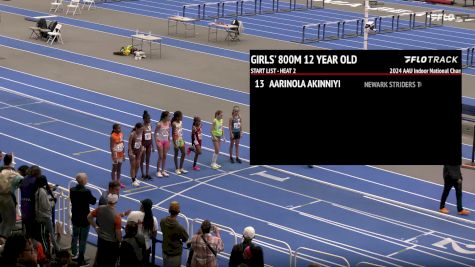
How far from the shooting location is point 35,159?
23625mm

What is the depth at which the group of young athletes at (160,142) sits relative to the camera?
2133 cm

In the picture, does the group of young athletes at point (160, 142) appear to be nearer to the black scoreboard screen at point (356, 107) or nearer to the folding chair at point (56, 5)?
the black scoreboard screen at point (356, 107)

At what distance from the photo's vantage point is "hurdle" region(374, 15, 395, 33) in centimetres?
4211

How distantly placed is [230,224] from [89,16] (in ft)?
89.8

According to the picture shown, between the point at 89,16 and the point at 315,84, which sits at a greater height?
the point at 315,84

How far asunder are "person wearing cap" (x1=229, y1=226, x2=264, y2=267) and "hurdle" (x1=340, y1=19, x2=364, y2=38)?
26.6 m

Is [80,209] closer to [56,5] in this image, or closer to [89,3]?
[56,5]

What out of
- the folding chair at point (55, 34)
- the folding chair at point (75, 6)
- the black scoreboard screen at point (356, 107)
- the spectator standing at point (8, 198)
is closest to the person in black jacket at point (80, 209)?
Result: the spectator standing at point (8, 198)

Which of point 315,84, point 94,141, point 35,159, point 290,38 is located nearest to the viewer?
point 315,84

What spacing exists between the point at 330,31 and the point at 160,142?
2067cm

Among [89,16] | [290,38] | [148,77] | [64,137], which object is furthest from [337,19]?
[64,137]

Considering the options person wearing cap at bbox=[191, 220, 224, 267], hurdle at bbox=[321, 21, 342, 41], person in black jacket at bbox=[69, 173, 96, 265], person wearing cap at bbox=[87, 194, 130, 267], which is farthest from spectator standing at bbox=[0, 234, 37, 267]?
hurdle at bbox=[321, 21, 342, 41]

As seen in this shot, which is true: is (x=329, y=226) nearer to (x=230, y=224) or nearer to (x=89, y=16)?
(x=230, y=224)

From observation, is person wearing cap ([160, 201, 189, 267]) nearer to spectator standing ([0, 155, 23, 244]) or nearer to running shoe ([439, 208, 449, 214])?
spectator standing ([0, 155, 23, 244])
